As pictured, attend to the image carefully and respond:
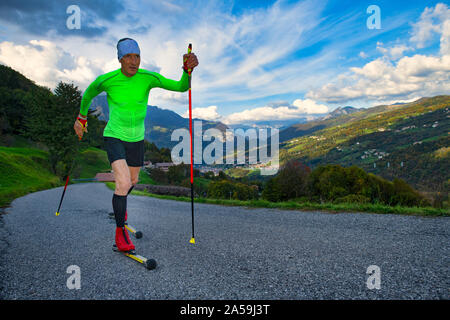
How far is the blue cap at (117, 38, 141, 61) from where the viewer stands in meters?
3.90

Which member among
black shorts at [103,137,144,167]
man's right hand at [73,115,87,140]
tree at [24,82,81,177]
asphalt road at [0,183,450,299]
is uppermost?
tree at [24,82,81,177]

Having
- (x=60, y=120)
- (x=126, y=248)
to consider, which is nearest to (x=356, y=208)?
(x=126, y=248)

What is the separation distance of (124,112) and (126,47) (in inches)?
41.3

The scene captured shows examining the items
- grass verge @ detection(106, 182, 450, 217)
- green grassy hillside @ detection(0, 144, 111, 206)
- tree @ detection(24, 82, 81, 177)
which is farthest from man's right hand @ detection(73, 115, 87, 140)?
tree @ detection(24, 82, 81, 177)

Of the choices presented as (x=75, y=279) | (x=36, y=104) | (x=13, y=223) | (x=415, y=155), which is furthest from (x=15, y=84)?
(x=415, y=155)

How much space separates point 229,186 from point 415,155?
6082 inches

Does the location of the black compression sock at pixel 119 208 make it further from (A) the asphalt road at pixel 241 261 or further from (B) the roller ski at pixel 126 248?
(A) the asphalt road at pixel 241 261

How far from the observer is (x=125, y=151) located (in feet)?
13.9

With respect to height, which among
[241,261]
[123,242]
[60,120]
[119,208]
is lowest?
[241,261]

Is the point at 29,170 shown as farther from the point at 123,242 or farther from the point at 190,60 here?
the point at 190,60

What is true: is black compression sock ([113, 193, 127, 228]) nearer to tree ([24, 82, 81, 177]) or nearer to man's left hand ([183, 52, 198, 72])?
man's left hand ([183, 52, 198, 72])

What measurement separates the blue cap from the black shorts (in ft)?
4.66

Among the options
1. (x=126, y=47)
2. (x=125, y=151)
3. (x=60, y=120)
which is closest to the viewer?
(x=126, y=47)

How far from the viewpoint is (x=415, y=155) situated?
159250 millimetres
